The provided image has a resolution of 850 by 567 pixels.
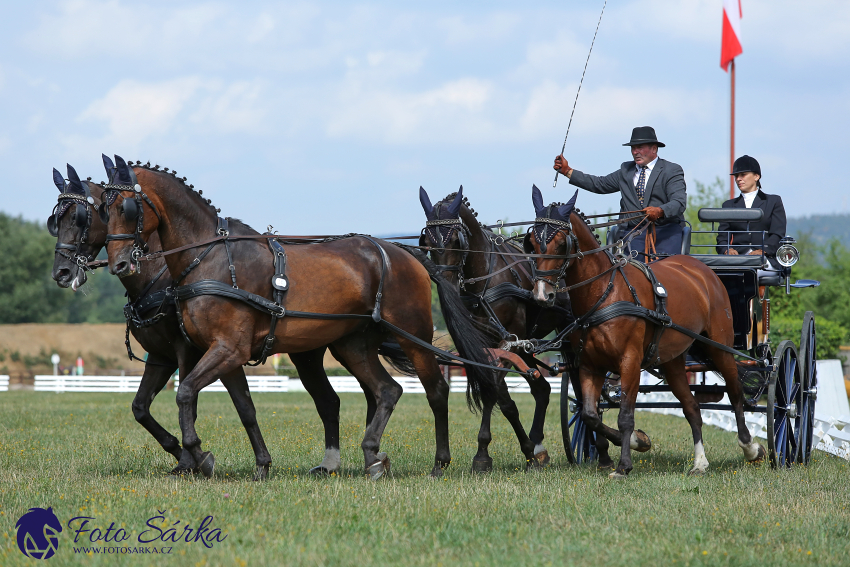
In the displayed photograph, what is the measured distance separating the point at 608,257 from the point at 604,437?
176cm

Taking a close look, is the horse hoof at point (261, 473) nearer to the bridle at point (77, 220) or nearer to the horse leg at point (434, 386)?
the horse leg at point (434, 386)

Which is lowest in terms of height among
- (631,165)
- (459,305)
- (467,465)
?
(467,465)

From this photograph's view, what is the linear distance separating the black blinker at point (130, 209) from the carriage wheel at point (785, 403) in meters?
6.32

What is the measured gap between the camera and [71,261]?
23.6 ft

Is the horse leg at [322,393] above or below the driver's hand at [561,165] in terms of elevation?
below

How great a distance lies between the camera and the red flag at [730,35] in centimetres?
2205

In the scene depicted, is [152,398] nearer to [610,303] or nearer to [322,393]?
[322,393]

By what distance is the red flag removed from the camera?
868 inches

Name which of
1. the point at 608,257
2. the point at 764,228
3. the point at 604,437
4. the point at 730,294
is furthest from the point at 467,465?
the point at 764,228

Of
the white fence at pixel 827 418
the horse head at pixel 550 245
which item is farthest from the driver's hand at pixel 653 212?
the white fence at pixel 827 418

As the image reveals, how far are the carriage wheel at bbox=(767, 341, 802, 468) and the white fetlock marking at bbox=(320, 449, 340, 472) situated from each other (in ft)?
14.4

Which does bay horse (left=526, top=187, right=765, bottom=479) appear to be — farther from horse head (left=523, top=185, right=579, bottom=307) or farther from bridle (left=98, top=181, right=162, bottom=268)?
bridle (left=98, top=181, right=162, bottom=268)

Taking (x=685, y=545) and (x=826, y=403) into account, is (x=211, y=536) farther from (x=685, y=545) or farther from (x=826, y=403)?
(x=826, y=403)

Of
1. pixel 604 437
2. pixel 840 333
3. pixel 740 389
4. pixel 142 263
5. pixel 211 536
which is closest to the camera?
pixel 211 536
